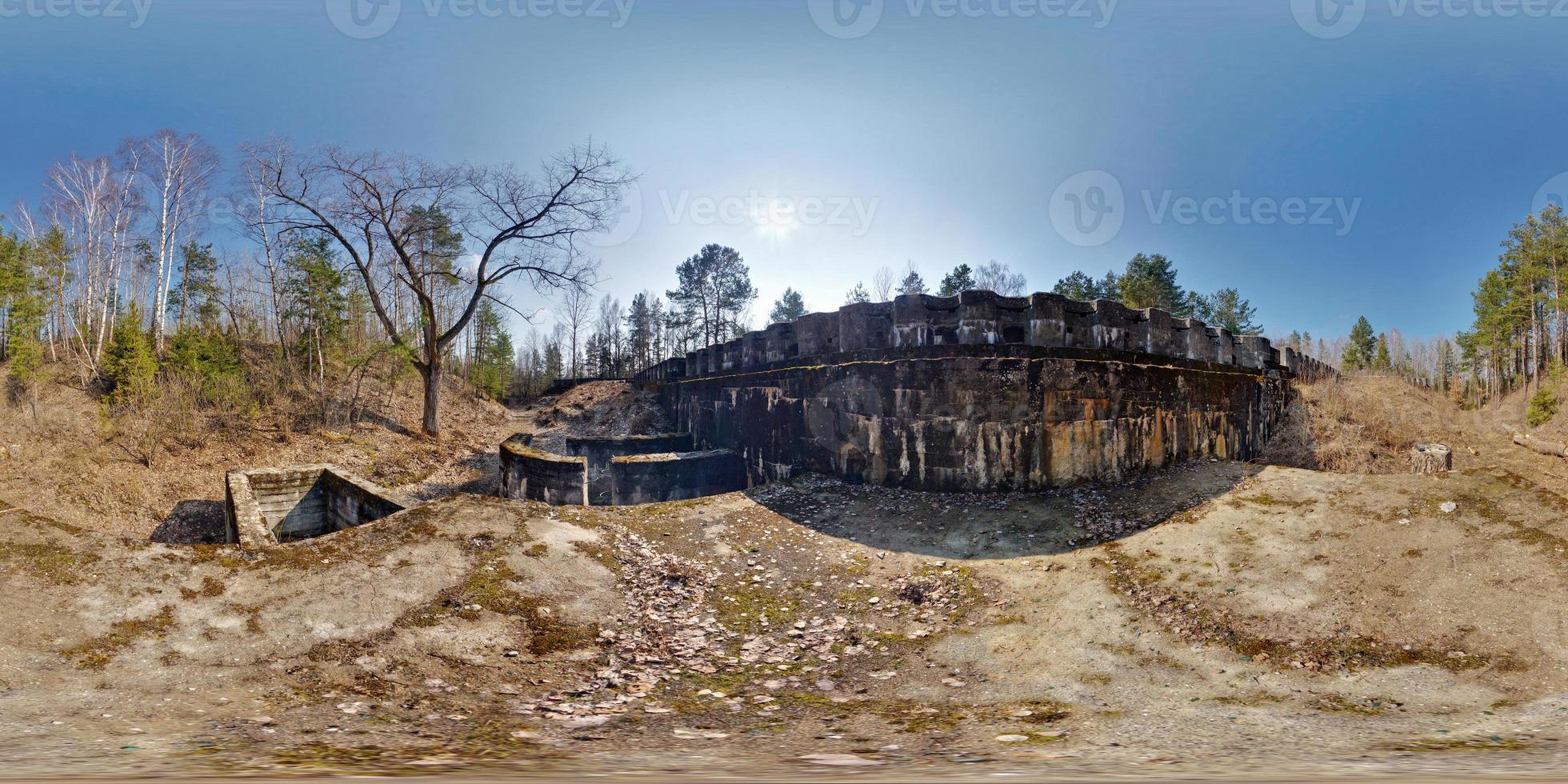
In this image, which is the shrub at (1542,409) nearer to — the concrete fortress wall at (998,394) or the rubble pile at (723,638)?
the concrete fortress wall at (998,394)

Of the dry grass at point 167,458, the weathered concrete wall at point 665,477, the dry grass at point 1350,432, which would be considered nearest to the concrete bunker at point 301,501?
the dry grass at point 167,458

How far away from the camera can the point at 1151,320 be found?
10.6 m

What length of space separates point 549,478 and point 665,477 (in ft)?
7.85

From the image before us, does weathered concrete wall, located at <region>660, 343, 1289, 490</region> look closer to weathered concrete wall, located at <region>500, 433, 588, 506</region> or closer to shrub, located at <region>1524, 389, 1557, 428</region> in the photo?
weathered concrete wall, located at <region>500, 433, 588, 506</region>

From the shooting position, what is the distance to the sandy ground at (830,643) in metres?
3.11

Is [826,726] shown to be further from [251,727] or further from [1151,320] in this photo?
[1151,320]

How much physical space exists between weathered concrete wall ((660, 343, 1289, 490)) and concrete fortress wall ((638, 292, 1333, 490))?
0.02 meters

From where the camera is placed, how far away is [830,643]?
5602mm

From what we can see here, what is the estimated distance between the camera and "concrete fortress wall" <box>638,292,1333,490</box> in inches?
369

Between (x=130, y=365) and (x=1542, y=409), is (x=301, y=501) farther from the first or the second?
(x=1542, y=409)

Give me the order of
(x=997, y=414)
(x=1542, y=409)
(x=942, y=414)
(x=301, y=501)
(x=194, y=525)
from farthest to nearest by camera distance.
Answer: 1. (x=1542, y=409)
2. (x=194, y=525)
3. (x=301, y=501)
4. (x=942, y=414)
5. (x=997, y=414)

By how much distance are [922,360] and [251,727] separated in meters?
8.76

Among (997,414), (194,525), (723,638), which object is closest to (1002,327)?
(997,414)

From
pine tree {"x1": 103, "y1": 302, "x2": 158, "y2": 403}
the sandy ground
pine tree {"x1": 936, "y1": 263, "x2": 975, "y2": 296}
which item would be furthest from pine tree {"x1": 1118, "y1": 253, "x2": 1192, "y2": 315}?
pine tree {"x1": 103, "y1": 302, "x2": 158, "y2": 403}
